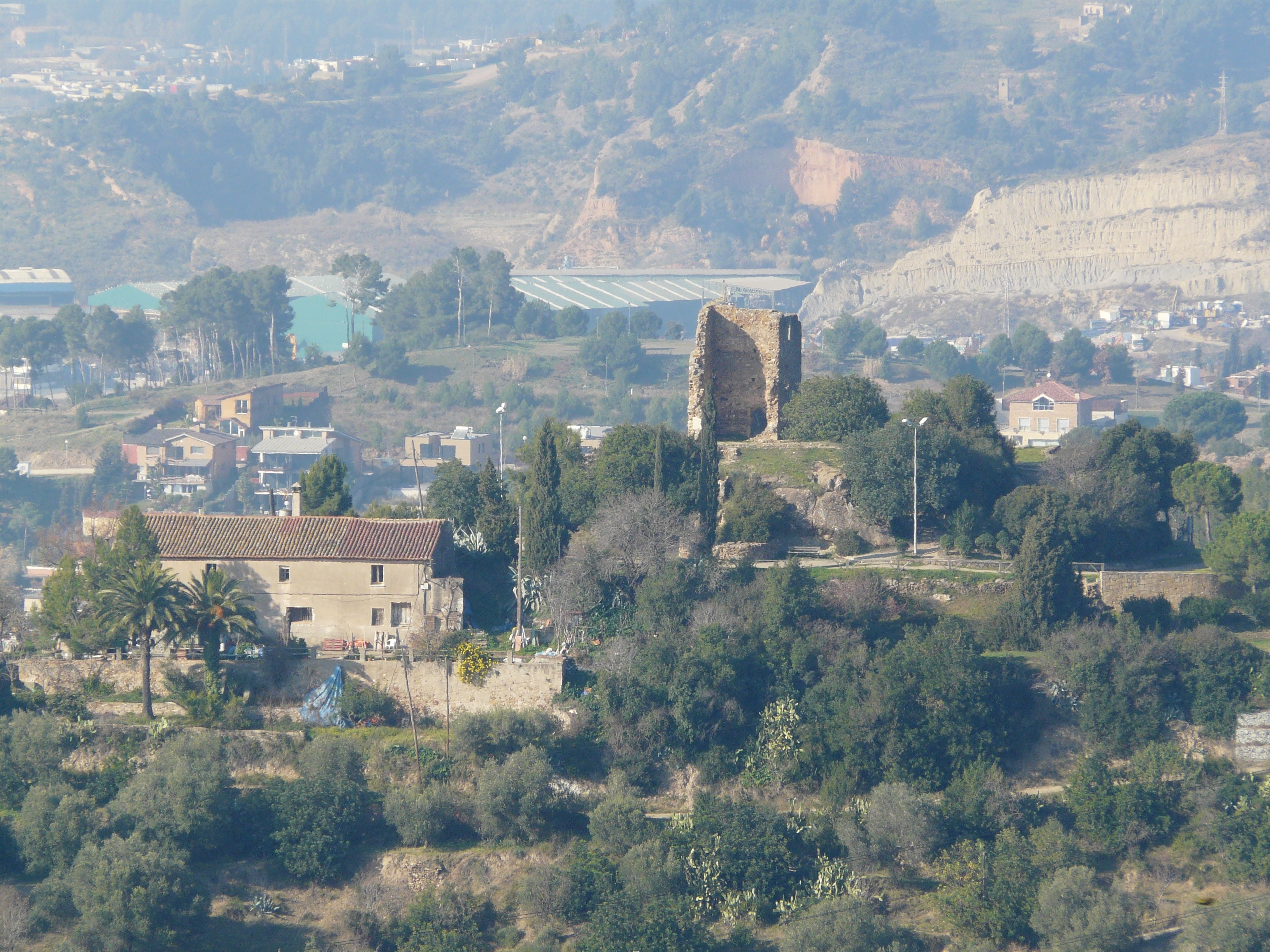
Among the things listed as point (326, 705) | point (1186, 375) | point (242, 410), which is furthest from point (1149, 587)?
point (1186, 375)

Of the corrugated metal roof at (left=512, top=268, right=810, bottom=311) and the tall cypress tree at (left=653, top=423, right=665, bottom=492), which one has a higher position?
the corrugated metal roof at (left=512, top=268, right=810, bottom=311)

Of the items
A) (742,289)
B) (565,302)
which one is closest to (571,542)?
(565,302)

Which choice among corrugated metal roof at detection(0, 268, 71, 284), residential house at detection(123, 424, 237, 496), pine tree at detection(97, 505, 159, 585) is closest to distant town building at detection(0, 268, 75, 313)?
corrugated metal roof at detection(0, 268, 71, 284)

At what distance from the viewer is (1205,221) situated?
162 meters

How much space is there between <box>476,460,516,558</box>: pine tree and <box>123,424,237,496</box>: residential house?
58.6 meters

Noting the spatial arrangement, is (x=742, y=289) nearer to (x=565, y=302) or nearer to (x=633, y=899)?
(x=565, y=302)

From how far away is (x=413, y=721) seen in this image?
3762 cm

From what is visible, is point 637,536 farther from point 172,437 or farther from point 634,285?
point 634,285

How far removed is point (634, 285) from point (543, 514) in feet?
380

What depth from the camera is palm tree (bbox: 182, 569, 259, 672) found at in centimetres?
3869

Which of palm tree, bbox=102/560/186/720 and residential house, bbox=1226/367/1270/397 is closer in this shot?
palm tree, bbox=102/560/186/720

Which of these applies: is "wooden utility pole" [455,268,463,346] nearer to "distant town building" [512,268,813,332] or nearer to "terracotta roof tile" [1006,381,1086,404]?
"distant town building" [512,268,813,332]

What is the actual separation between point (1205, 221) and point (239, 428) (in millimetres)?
89665

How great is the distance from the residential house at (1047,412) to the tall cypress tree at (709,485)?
54.1 meters
